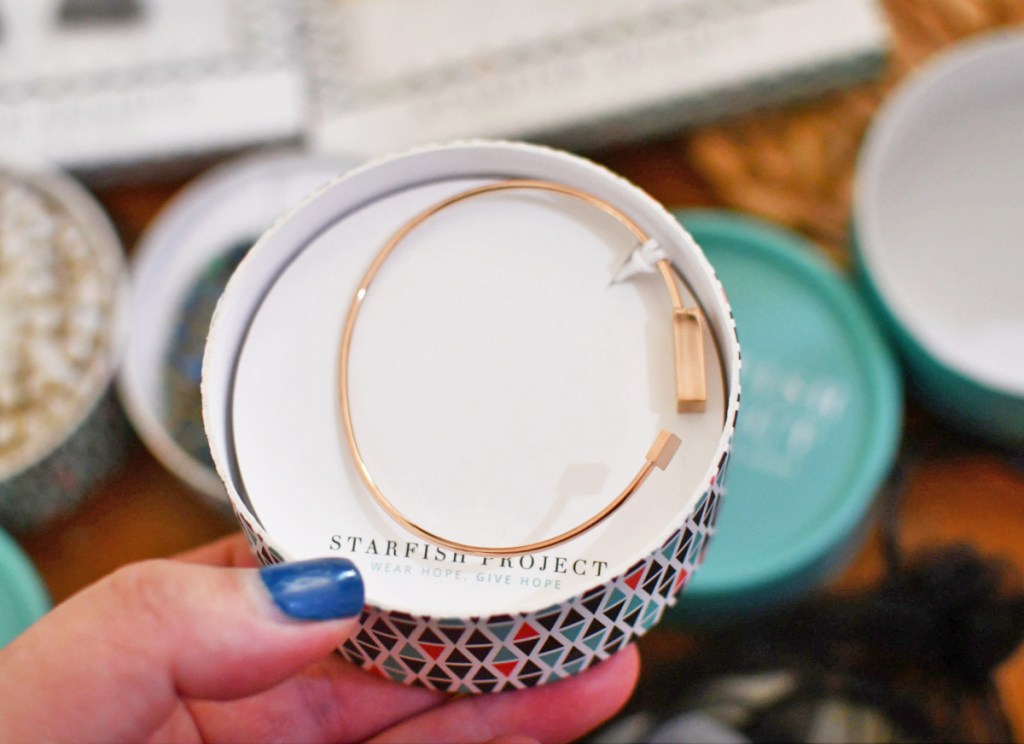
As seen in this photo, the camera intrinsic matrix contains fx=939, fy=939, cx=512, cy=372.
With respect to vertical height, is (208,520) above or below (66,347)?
below

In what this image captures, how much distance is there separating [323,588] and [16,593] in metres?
0.33

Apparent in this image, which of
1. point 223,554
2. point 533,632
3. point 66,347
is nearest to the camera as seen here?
point 533,632

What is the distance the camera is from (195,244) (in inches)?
25.6

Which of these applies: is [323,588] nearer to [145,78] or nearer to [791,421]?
[791,421]

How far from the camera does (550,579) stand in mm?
317

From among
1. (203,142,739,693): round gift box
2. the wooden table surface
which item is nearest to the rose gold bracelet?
(203,142,739,693): round gift box

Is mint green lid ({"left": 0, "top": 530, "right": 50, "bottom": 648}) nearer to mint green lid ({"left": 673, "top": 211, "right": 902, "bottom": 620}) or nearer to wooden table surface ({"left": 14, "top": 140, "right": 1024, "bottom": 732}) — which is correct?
wooden table surface ({"left": 14, "top": 140, "right": 1024, "bottom": 732})

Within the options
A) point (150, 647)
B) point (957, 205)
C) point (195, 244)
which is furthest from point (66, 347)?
point (957, 205)

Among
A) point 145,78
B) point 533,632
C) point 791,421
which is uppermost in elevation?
point 145,78

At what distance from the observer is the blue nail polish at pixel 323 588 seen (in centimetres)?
30

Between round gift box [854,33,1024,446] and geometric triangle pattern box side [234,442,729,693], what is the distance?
347 millimetres

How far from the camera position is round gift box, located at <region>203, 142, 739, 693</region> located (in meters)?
0.31

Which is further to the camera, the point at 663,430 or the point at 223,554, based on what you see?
the point at 223,554

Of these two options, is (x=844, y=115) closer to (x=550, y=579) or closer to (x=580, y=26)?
(x=580, y=26)
